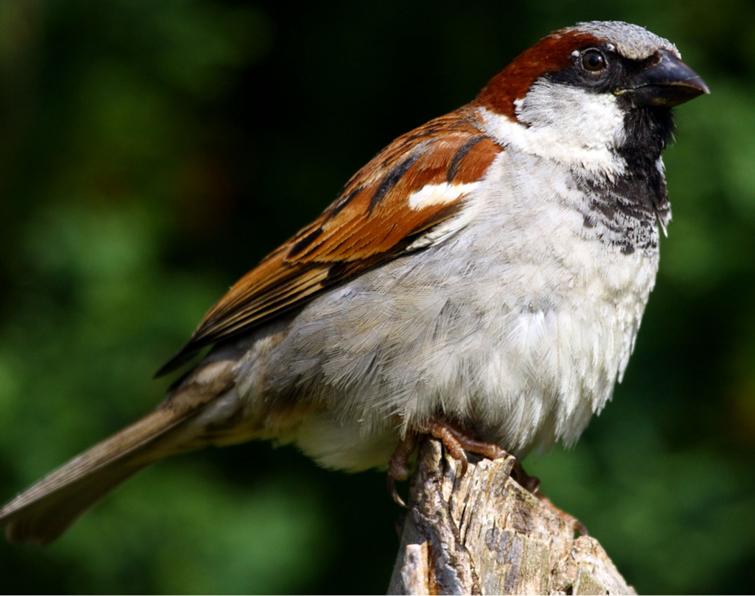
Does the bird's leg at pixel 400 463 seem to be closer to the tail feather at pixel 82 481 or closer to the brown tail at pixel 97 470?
the brown tail at pixel 97 470

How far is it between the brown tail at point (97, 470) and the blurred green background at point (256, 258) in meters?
0.35

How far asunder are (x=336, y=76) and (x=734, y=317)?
57.2 inches

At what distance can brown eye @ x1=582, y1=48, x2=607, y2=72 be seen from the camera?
2693 mm

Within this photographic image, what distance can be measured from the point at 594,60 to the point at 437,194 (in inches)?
18.5

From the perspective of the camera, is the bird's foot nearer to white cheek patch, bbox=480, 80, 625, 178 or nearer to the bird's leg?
the bird's leg

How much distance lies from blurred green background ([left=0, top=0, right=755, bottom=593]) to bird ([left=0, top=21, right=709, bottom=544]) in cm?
52

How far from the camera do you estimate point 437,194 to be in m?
2.65

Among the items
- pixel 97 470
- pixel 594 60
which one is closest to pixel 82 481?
pixel 97 470

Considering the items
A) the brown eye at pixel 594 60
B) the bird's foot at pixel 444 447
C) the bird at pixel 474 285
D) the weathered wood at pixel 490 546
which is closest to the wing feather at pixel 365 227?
the bird at pixel 474 285

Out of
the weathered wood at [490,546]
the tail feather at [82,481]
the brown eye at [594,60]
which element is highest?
the brown eye at [594,60]

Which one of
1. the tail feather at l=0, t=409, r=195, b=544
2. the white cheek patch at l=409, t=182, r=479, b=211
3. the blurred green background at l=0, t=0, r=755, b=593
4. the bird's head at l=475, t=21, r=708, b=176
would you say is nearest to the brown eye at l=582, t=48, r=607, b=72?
the bird's head at l=475, t=21, r=708, b=176

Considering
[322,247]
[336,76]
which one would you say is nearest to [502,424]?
[322,247]

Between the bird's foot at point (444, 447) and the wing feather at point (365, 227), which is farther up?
the wing feather at point (365, 227)

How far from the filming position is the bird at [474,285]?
248 centimetres
